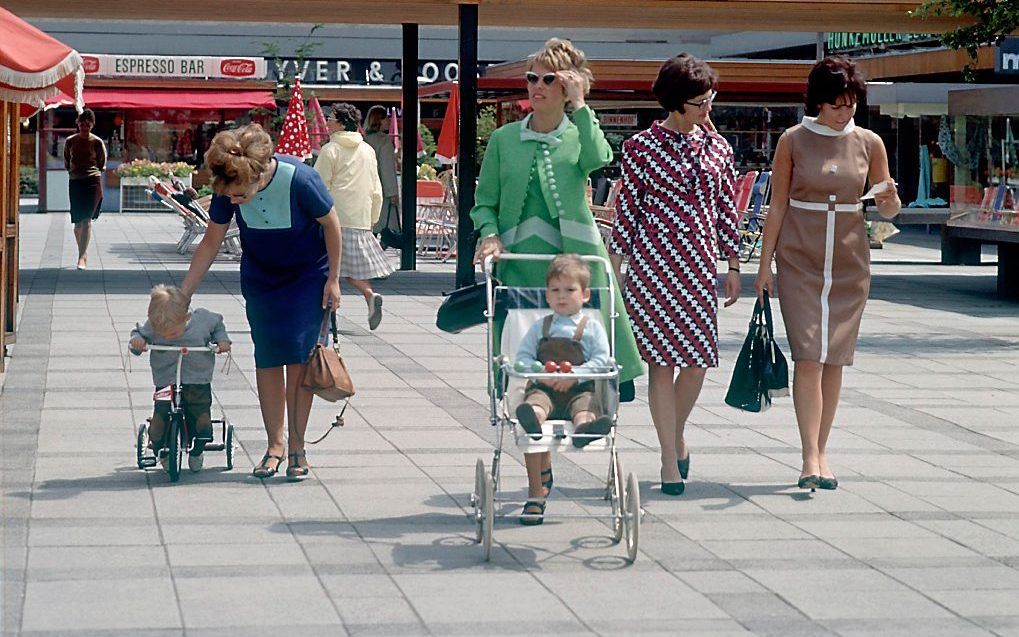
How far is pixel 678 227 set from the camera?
6.80 m

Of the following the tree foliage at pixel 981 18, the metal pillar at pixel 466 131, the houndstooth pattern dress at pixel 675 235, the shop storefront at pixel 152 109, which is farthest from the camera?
the shop storefront at pixel 152 109

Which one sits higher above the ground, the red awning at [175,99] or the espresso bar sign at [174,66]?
the espresso bar sign at [174,66]

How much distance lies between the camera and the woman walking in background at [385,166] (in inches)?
757

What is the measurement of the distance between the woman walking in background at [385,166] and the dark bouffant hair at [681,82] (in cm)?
1262

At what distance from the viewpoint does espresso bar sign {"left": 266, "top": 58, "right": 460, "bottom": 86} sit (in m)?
38.7

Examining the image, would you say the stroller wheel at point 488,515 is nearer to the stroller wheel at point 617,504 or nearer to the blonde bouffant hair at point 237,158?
the stroller wheel at point 617,504

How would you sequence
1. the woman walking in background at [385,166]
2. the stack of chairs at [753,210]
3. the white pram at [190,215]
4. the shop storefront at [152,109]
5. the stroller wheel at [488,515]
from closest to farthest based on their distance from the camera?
the stroller wheel at [488,515] < the woman walking in background at [385,166] < the white pram at [190,215] < the stack of chairs at [753,210] < the shop storefront at [152,109]

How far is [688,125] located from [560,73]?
760mm

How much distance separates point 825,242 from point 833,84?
0.67 m

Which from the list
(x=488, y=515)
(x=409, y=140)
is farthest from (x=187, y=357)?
(x=409, y=140)

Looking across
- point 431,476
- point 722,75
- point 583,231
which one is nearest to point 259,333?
point 431,476

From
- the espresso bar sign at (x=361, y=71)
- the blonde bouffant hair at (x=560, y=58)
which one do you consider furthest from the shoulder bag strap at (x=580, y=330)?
the espresso bar sign at (x=361, y=71)

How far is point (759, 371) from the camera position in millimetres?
7215

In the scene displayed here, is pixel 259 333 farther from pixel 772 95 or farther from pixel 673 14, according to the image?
pixel 772 95
